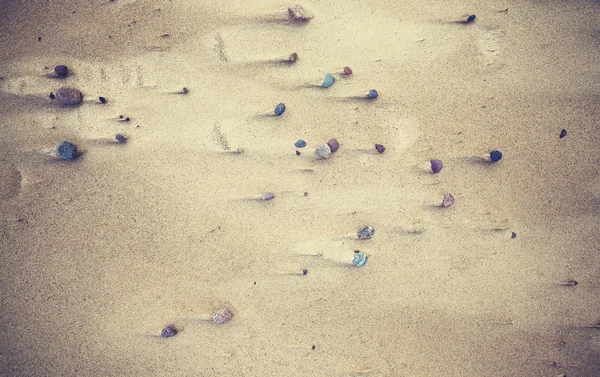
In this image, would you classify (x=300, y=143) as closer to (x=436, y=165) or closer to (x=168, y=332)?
(x=436, y=165)

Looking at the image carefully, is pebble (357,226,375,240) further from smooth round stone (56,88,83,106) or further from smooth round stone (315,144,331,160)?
smooth round stone (56,88,83,106)

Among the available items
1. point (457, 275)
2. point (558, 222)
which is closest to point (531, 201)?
point (558, 222)

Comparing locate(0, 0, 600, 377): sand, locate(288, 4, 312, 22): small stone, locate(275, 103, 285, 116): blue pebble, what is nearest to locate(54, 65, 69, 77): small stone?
locate(0, 0, 600, 377): sand

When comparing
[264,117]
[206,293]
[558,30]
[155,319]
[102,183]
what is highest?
[558,30]

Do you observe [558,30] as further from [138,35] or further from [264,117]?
[138,35]

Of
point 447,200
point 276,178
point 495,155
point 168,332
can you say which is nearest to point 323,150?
point 276,178

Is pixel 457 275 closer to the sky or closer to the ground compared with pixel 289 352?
closer to the sky
